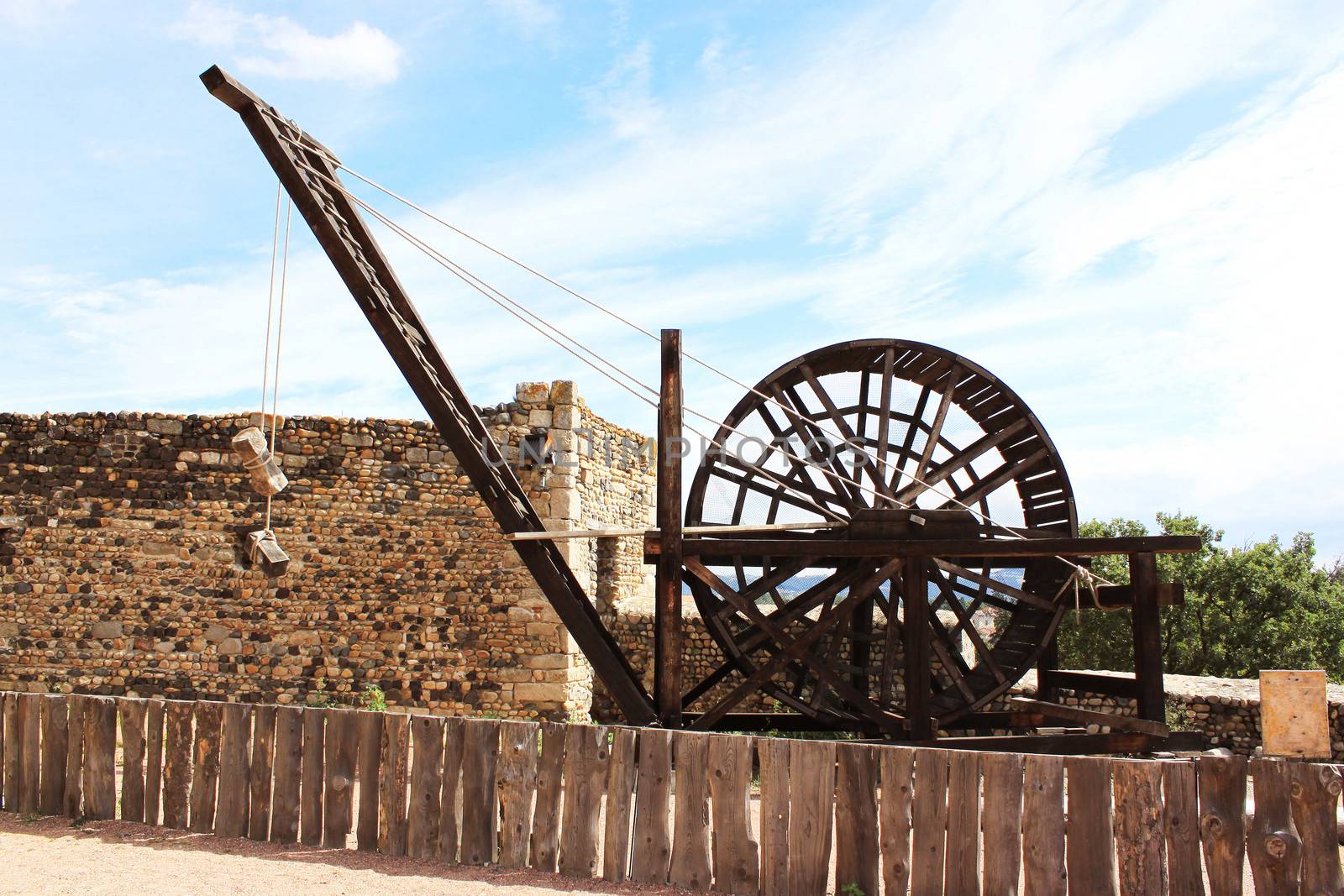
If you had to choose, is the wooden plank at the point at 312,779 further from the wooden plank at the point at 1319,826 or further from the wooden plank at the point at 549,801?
the wooden plank at the point at 1319,826

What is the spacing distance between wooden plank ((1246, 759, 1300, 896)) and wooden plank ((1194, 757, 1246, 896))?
2.3 inches

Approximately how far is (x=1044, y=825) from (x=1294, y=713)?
5584 mm

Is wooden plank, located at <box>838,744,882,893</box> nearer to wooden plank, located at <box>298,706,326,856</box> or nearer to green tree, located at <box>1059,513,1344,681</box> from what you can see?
wooden plank, located at <box>298,706,326,856</box>

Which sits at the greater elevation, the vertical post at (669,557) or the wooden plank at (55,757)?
the vertical post at (669,557)

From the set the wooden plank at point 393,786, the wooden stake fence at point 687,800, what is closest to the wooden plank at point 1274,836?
the wooden stake fence at point 687,800

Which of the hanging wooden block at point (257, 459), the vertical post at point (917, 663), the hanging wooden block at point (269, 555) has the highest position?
the hanging wooden block at point (257, 459)

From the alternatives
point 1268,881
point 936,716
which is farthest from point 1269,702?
point 1268,881

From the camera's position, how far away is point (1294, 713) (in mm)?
8297

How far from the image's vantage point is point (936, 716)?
6.98 metres

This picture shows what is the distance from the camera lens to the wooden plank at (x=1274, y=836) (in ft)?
13.2

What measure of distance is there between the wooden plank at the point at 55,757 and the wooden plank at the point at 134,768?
0.47 m

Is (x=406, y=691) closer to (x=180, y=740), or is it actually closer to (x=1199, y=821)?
(x=180, y=740)

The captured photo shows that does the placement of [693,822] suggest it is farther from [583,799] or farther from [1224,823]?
[1224,823]

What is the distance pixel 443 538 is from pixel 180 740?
4.67 m
